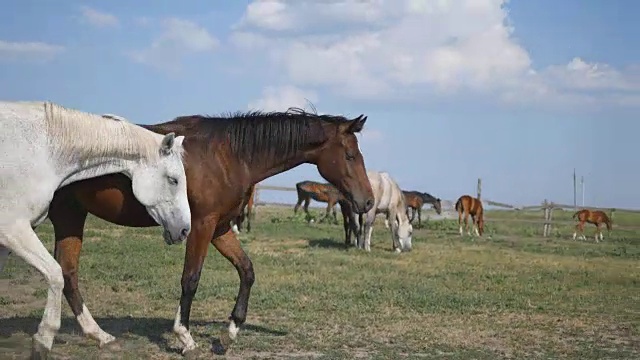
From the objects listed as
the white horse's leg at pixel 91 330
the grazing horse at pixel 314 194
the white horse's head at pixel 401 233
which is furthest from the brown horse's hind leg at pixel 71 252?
the grazing horse at pixel 314 194

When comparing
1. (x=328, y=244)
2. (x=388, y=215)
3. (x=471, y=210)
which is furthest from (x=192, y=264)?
(x=471, y=210)

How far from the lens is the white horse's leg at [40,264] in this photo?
18.5 feet

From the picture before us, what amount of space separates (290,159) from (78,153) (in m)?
2.01

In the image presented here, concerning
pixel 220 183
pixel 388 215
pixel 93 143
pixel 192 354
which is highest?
pixel 93 143

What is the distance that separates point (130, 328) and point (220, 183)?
6.45ft

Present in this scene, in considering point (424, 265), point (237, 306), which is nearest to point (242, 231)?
point (424, 265)

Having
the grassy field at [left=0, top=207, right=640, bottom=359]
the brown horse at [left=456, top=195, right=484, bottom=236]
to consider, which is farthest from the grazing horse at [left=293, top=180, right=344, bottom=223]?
the grassy field at [left=0, top=207, right=640, bottom=359]

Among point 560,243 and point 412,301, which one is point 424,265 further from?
point 560,243

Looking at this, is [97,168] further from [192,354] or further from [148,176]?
[192,354]

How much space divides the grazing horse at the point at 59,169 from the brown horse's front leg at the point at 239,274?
80cm

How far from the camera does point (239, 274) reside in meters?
7.42

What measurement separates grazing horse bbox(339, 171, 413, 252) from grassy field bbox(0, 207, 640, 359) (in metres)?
1.14

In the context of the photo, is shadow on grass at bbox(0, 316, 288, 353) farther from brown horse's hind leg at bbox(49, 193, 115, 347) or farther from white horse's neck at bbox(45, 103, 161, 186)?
white horse's neck at bbox(45, 103, 161, 186)

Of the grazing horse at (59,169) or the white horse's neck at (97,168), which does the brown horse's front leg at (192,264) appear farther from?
the white horse's neck at (97,168)
